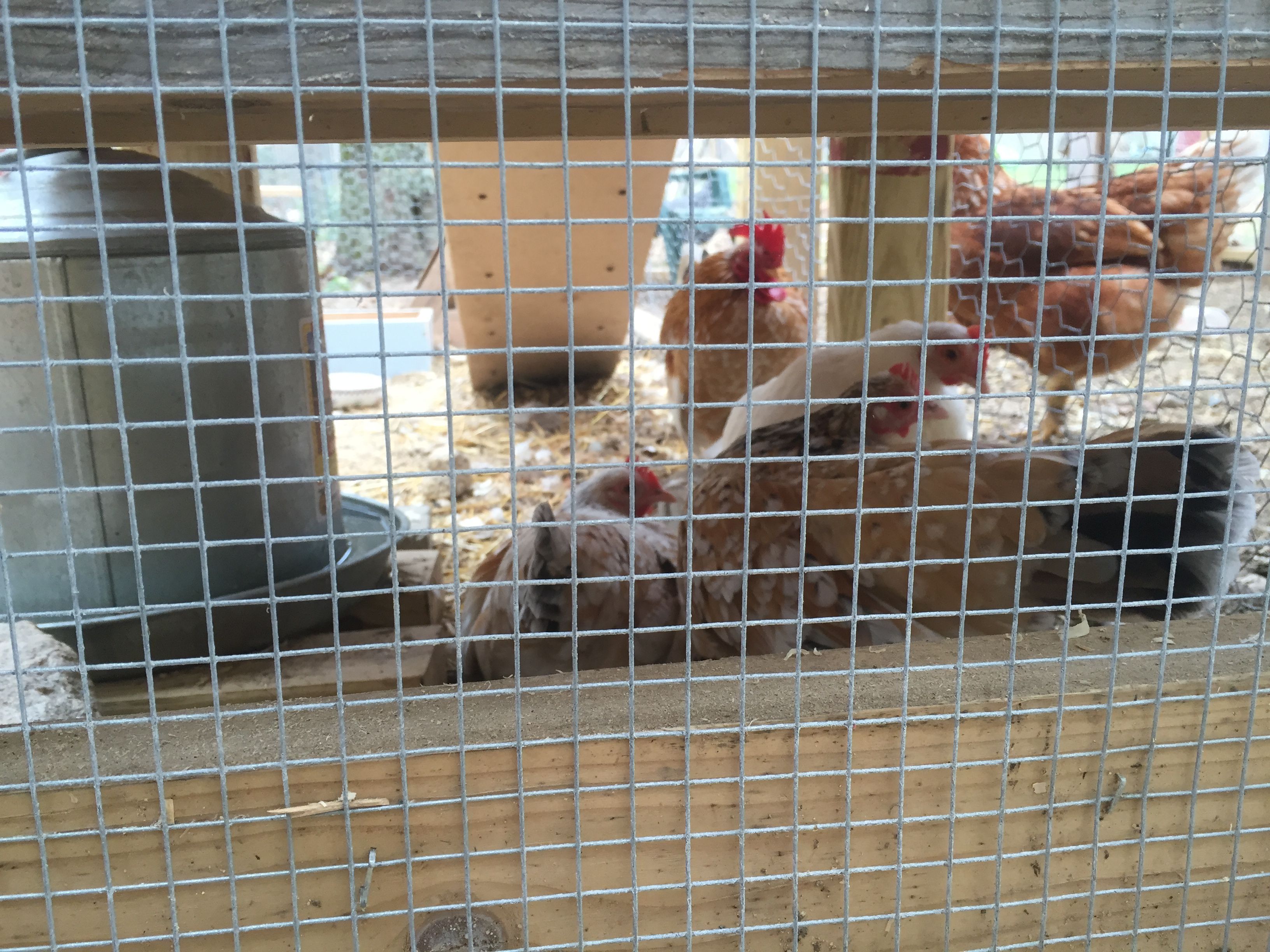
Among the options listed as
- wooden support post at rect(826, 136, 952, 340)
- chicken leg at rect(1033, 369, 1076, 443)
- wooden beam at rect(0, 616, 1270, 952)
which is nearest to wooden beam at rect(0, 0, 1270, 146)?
wooden beam at rect(0, 616, 1270, 952)

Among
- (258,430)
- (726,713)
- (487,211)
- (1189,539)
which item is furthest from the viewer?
(487,211)

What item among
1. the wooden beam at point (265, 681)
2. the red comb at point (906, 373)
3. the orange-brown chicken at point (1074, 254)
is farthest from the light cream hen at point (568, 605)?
the orange-brown chicken at point (1074, 254)

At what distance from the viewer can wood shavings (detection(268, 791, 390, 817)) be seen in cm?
73

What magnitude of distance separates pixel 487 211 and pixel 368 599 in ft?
6.78

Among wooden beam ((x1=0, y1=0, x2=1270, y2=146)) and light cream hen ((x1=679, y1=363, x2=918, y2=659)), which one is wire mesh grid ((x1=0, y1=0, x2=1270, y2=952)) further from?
light cream hen ((x1=679, y1=363, x2=918, y2=659))

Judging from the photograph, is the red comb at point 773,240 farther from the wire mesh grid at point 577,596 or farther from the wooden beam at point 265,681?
the wooden beam at point 265,681

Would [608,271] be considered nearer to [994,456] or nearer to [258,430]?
[994,456]

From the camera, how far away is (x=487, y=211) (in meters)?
3.34

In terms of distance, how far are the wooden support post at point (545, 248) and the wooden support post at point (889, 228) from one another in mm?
547

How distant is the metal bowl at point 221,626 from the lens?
1258mm

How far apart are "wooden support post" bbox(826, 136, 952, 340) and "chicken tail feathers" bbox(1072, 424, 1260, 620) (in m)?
0.89

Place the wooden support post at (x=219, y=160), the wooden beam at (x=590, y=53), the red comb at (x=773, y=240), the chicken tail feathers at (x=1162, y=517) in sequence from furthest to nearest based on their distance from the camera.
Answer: the red comb at (x=773, y=240), the wooden support post at (x=219, y=160), the chicken tail feathers at (x=1162, y=517), the wooden beam at (x=590, y=53)

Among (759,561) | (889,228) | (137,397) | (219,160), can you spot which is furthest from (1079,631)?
(219,160)

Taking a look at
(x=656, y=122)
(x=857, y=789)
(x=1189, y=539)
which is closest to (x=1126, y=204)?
(x=1189, y=539)
